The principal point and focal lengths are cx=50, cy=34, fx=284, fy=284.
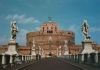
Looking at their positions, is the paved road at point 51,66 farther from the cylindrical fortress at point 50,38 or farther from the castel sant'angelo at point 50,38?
the cylindrical fortress at point 50,38

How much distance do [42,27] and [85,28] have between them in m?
151

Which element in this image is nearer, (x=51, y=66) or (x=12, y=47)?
(x=51, y=66)

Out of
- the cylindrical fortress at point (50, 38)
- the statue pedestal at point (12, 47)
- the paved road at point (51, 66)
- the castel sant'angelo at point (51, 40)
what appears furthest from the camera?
the cylindrical fortress at point (50, 38)

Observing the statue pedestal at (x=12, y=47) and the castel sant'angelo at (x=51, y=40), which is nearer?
the statue pedestal at (x=12, y=47)

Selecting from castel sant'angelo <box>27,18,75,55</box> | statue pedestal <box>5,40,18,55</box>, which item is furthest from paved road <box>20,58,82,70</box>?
castel sant'angelo <box>27,18,75,55</box>

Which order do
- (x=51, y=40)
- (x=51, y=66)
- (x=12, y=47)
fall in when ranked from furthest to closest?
(x=51, y=40) → (x=12, y=47) → (x=51, y=66)

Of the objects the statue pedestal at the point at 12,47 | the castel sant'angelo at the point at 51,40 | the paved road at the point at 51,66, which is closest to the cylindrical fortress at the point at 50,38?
the castel sant'angelo at the point at 51,40

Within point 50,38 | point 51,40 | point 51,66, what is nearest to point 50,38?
point 50,38

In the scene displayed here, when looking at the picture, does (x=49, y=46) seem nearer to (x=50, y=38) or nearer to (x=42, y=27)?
(x=50, y=38)

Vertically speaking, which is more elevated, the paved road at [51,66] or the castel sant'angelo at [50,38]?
the castel sant'angelo at [50,38]

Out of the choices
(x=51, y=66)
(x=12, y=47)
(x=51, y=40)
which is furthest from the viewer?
(x=51, y=40)

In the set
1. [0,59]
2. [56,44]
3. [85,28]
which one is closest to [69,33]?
[56,44]

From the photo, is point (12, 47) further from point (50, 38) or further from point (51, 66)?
point (50, 38)

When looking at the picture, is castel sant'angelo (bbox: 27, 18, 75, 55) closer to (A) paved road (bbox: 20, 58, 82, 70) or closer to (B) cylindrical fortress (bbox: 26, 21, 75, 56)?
(B) cylindrical fortress (bbox: 26, 21, 75, 56)
